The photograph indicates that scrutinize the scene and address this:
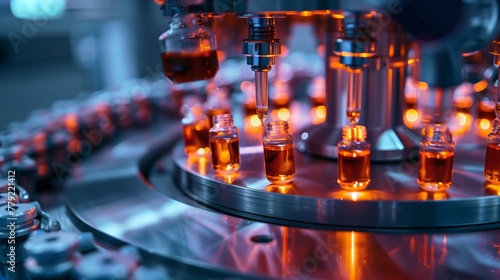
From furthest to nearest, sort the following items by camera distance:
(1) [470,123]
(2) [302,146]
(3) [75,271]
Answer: (1) [470,123] → (2) [302,146] → (3) [75,271]

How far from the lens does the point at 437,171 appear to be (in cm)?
69

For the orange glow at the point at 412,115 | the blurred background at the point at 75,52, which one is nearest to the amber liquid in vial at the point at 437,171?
the orange glow at the point at 412,115

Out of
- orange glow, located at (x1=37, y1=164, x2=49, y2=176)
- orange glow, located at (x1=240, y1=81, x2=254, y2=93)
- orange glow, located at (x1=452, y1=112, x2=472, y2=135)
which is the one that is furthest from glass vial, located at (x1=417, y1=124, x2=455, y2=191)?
orange glow, located at (x1=240, y1=81, x2=254, y2=93)

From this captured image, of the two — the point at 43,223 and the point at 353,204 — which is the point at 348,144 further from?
the point at 43,223

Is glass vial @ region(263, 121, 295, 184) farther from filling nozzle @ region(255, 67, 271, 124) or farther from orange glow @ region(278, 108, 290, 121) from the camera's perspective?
orange glow @ region(278, 108, 290, 121)

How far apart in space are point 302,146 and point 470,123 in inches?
15.9

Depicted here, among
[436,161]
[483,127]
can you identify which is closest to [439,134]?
[436,161]

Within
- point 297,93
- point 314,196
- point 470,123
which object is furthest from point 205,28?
point 297,93

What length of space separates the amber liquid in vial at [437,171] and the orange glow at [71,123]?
0.71 metres

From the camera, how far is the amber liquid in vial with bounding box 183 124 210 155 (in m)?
0.91

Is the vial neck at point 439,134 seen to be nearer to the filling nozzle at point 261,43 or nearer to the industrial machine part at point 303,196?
the industrial machine part at point 303,196

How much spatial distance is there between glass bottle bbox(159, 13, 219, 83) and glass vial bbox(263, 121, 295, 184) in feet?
0.43

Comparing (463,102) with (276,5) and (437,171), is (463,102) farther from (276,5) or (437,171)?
(276,5)

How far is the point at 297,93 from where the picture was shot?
167 cm
